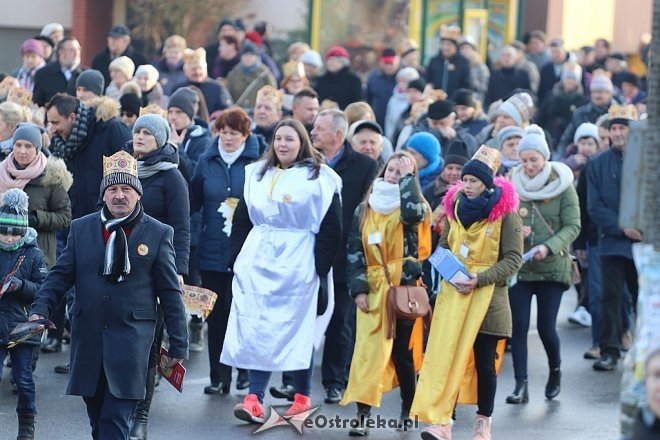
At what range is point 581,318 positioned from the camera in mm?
14781

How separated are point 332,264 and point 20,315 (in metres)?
2.07

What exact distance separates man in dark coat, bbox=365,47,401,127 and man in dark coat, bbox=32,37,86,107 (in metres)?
4.72

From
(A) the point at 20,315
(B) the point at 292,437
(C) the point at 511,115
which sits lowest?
(B) the point at 292,437

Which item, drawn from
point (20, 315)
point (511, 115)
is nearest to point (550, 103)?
point (511, 115)

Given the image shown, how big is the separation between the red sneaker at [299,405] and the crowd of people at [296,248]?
13mm

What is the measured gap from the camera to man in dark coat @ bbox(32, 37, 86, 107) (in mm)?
→ 16969

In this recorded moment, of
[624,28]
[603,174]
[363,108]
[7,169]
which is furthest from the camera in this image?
[624,28]

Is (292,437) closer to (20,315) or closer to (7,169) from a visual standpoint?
(20,315)

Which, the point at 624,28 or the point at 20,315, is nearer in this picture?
the point at 20,315

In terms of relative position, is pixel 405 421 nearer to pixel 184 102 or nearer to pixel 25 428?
pixel 25 428

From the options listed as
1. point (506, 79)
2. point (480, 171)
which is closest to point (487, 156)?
point (480, 171)

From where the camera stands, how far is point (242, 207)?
33.9ft

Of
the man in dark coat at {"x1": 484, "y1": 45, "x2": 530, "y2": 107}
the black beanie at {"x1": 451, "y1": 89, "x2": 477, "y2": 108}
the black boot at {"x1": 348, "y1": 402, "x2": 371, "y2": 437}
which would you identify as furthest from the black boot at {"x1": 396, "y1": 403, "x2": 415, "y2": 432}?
the man in dark coat at {"x1": 484, "y1": 45, "x2": 530, "y2": 107}

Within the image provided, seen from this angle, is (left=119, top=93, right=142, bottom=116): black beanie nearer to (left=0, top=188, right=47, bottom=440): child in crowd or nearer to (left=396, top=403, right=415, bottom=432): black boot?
(left=0, top=188, right=47, bottom=440): child in crowd
